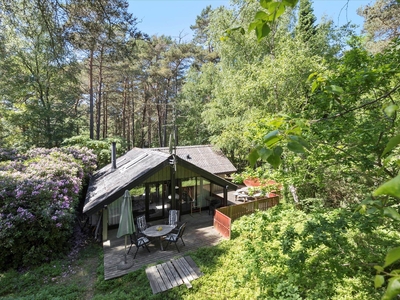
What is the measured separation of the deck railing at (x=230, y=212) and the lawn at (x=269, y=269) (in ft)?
3.12

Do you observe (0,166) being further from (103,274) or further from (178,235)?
(178,235)

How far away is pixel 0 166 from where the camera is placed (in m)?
8.77

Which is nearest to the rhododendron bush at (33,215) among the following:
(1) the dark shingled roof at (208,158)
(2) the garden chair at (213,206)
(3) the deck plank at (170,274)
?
(3) the deck plank at (170,274)

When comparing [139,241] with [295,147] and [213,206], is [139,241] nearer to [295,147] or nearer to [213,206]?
[213,206]

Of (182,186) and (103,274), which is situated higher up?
(182,186)

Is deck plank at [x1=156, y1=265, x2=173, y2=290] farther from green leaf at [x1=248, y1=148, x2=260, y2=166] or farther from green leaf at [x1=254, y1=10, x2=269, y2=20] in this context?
green leaf at [x1=254, y1=10, x2=269, y2=20]

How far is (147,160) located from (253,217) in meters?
6.73

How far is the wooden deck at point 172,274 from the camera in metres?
5.63

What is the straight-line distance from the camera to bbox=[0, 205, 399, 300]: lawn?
3.76 m

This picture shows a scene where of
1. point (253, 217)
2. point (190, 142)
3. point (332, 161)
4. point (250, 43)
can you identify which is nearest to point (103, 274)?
point (253, 217)

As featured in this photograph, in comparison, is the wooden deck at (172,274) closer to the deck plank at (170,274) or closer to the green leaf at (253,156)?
the deck plank at (170,274)

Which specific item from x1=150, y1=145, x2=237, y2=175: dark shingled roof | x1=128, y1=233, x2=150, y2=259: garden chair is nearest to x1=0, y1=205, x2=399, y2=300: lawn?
x1=128, y1=233, x2=150, y2=259: garden chair

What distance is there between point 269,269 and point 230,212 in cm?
367

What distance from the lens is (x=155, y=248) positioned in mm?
7688
